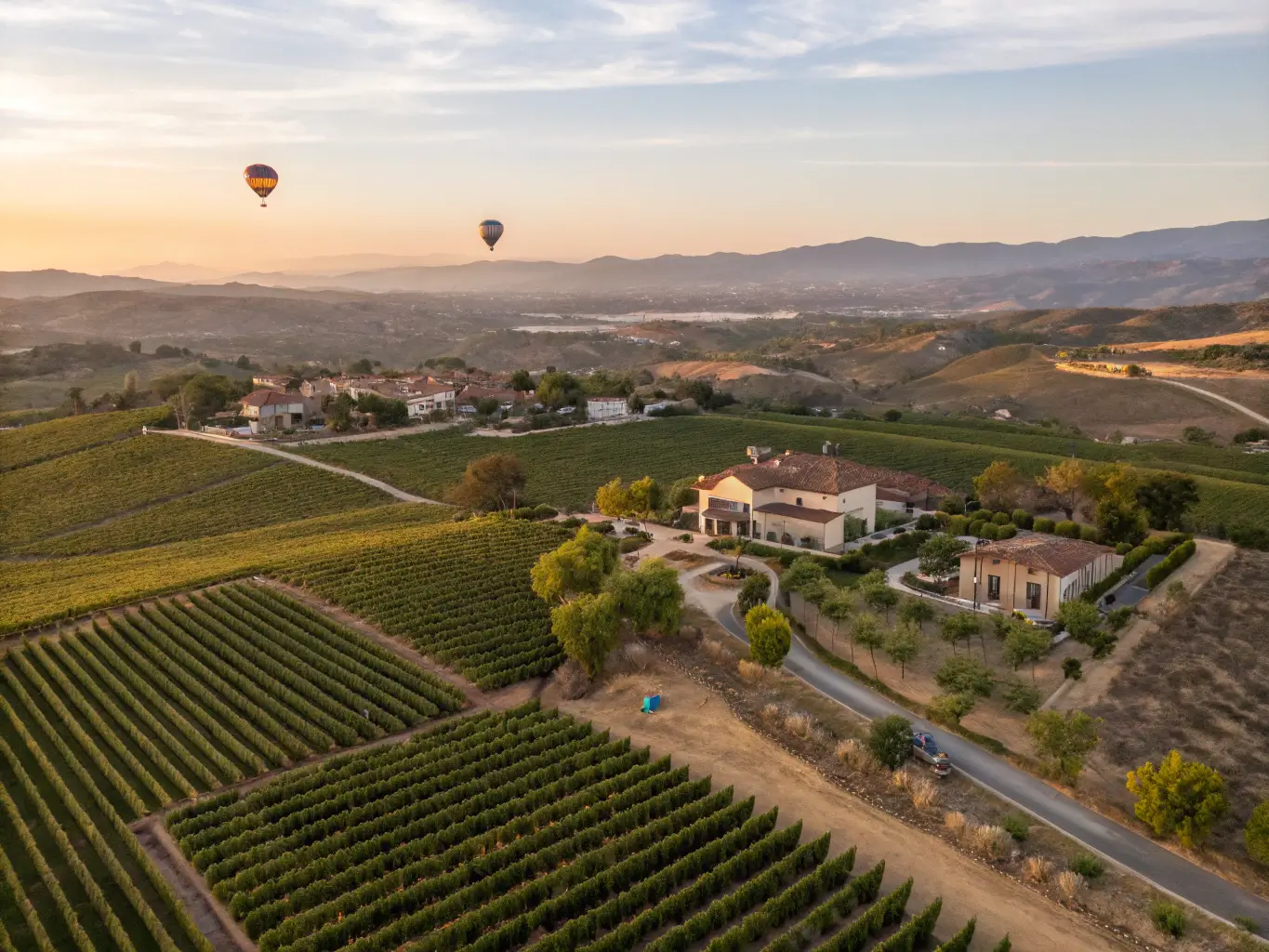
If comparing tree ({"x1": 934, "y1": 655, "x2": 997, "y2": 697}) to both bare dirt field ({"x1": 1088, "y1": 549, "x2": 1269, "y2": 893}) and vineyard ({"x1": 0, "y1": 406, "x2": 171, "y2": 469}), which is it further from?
vineyard ({"x1": 0, "y1": 406, "x2": 171, "y2": 469})

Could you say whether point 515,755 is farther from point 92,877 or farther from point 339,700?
point 92,877

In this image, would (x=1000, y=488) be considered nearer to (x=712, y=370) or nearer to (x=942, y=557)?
(x=942, y=557)

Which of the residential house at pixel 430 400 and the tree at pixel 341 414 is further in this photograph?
the residential house at pixel 430 400

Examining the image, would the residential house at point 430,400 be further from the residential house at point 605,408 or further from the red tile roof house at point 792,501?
the red tile roof house at point 792,501

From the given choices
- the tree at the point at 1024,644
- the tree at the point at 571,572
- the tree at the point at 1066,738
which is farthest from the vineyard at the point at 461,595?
the tree at the point at 1066,738

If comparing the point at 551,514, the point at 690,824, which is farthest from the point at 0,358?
the point at 690,824

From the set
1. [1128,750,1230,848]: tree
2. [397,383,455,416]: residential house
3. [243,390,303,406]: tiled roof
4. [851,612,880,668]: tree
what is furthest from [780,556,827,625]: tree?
[243,390,303,406]: tiled roof

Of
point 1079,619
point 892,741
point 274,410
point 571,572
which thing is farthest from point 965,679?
point 274,410
